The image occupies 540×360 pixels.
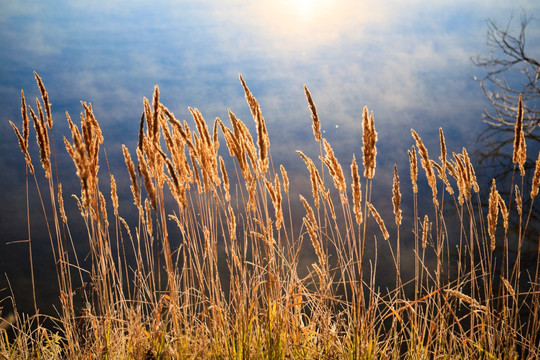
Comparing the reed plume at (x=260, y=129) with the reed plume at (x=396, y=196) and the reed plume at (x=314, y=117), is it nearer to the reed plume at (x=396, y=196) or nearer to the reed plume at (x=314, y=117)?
the reed plume at (x=314, y=117)

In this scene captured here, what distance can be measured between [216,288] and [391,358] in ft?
3.07

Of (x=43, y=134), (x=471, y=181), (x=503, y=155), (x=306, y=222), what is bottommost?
(x=503, y=155)

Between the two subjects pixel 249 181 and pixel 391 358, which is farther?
pixel 391 358

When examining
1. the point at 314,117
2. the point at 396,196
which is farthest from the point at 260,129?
the point at 396,196

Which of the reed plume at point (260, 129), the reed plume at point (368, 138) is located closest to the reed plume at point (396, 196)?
the reed plume at point (368, 138)

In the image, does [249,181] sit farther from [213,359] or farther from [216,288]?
[213,359]

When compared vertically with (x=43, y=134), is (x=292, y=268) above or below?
below

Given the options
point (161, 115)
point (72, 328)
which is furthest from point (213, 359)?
point (161, 115)

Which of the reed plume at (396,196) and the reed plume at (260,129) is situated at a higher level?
the reed plume at (260,129)

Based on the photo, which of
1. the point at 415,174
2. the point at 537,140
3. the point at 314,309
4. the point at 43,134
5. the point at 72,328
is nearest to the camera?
the point at 43,134

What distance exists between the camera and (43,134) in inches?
77.4

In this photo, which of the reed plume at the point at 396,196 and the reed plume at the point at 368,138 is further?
the reed plume at the point at 396,196

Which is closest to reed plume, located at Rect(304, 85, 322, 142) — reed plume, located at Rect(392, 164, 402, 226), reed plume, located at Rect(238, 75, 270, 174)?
reed plume, located at Rect(238, 75, 270, 174)

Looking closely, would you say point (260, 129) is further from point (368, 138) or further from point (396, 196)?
point (396, 196)
